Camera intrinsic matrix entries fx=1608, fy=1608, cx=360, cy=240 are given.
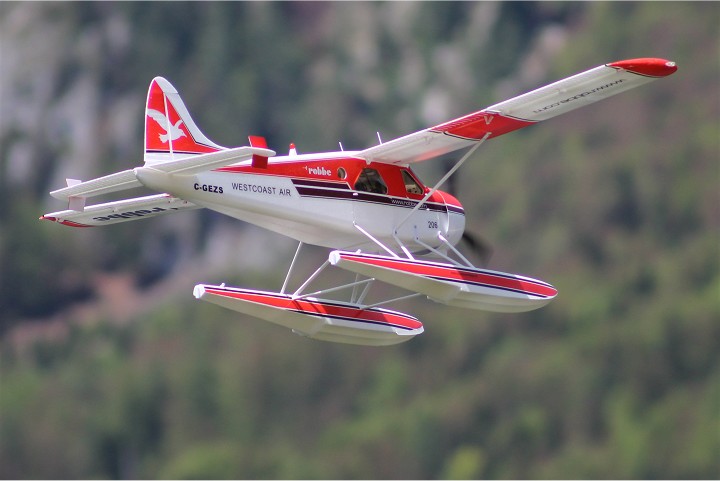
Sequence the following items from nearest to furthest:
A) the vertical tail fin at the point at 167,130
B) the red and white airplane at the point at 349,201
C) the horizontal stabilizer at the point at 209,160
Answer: the horizontal stabilizer at the point at 209,160 < the red and white airplane at the point at 349,201 < the vertical tail fin at the point at 167,130

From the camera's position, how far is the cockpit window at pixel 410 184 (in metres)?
22.1

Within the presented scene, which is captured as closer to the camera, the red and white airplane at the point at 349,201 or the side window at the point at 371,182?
the red and white airplane at the point at 349,201

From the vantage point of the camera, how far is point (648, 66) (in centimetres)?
1978

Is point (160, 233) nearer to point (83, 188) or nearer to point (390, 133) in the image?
point (390, 133)

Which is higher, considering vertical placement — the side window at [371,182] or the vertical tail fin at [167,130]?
the vertical tail fin at [167,130]

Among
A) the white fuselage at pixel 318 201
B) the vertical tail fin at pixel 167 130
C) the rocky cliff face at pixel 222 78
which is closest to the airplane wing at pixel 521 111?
the white fuselage at pixel 318 201

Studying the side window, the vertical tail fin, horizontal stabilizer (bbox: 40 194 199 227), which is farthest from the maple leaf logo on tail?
the side window

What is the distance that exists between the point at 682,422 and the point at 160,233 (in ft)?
84.2

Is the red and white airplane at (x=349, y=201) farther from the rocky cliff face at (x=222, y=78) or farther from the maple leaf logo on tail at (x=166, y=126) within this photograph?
the rocky cliff face at (x=222, y=78)

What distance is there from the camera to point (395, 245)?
72.1 ft

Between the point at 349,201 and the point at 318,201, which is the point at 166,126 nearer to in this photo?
the point at 318,201

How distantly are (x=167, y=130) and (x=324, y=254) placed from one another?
3735cm

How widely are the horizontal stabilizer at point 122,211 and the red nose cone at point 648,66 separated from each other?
6.13 m

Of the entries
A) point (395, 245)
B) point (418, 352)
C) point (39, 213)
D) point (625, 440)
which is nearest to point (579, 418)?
point (625, 440)
